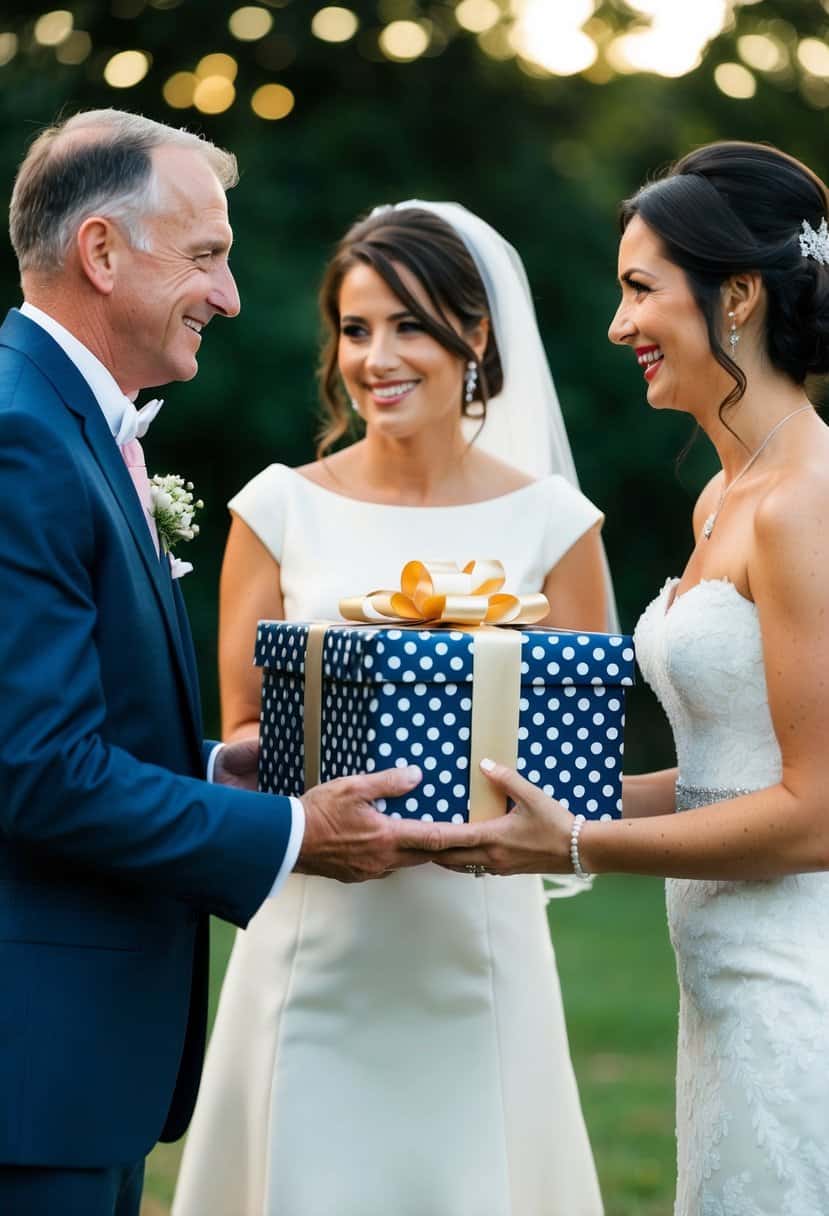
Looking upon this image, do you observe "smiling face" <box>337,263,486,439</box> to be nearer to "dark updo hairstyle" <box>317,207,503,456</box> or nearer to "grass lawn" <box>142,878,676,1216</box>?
"dark updo hairstyle" <box>317,207,503,456</box>

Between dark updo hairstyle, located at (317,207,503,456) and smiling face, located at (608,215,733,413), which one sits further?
dark updo hairstyle, located at (317,207,503,456)

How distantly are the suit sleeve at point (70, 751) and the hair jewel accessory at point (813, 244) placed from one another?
159cm

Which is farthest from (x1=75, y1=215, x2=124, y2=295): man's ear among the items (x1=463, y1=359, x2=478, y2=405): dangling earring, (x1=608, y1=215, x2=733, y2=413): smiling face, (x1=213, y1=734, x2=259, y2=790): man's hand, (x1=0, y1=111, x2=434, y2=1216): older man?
(x1=463, y1=359, x2=478, y2=405): dangling earring

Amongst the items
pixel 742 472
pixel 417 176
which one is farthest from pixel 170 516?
pixel 417 176

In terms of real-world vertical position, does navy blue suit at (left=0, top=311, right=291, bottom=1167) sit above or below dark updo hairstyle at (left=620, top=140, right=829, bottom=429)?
below

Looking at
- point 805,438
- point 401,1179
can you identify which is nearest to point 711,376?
point 805,438

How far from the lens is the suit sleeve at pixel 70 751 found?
9.03 feet

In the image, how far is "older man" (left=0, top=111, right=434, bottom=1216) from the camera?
2.80m

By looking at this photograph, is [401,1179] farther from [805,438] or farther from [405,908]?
[805,438]

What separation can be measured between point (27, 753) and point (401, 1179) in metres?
1.95

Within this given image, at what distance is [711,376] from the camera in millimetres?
3479

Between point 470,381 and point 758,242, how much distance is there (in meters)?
1.35

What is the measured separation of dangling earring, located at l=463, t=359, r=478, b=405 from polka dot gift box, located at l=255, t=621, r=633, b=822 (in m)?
1.41

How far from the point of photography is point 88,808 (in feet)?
9.27
